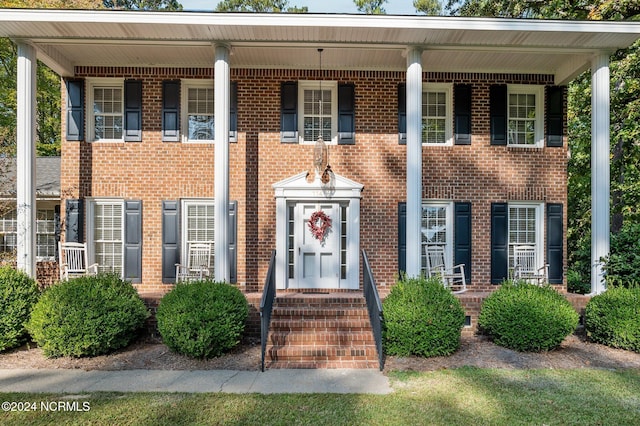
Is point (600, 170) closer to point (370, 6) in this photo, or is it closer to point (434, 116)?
point (434, 116)

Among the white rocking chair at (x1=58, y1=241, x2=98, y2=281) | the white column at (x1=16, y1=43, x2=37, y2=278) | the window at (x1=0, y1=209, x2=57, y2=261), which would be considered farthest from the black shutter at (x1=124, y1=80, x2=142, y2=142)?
the window at (x1=0, y1=209, x2=57, y2=261)

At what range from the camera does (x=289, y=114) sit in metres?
8.74

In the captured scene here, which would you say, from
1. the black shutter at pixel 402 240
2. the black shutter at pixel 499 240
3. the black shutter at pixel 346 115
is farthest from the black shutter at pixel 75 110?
the black shutter at pixel 499 240

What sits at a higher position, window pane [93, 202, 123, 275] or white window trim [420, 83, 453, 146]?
white window trim [420, 83, 453, 146]

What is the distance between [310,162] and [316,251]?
1.94m

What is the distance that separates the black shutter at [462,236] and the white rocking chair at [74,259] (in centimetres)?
768

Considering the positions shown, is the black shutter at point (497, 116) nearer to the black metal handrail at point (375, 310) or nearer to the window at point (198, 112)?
the black metal handrail at point (375, 310)

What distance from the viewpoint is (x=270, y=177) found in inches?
345

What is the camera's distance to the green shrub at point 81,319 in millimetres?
6152

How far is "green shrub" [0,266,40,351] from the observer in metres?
6.41

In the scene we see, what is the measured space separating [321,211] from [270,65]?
3.35 meters

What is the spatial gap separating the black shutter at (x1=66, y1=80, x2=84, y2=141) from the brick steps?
18.8 ft

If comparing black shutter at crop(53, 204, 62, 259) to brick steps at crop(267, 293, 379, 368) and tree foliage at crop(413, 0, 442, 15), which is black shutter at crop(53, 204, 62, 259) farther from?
tree foliage at crop(413, 0, 442, 15)

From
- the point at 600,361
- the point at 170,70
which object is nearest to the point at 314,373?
the point at 600,361
